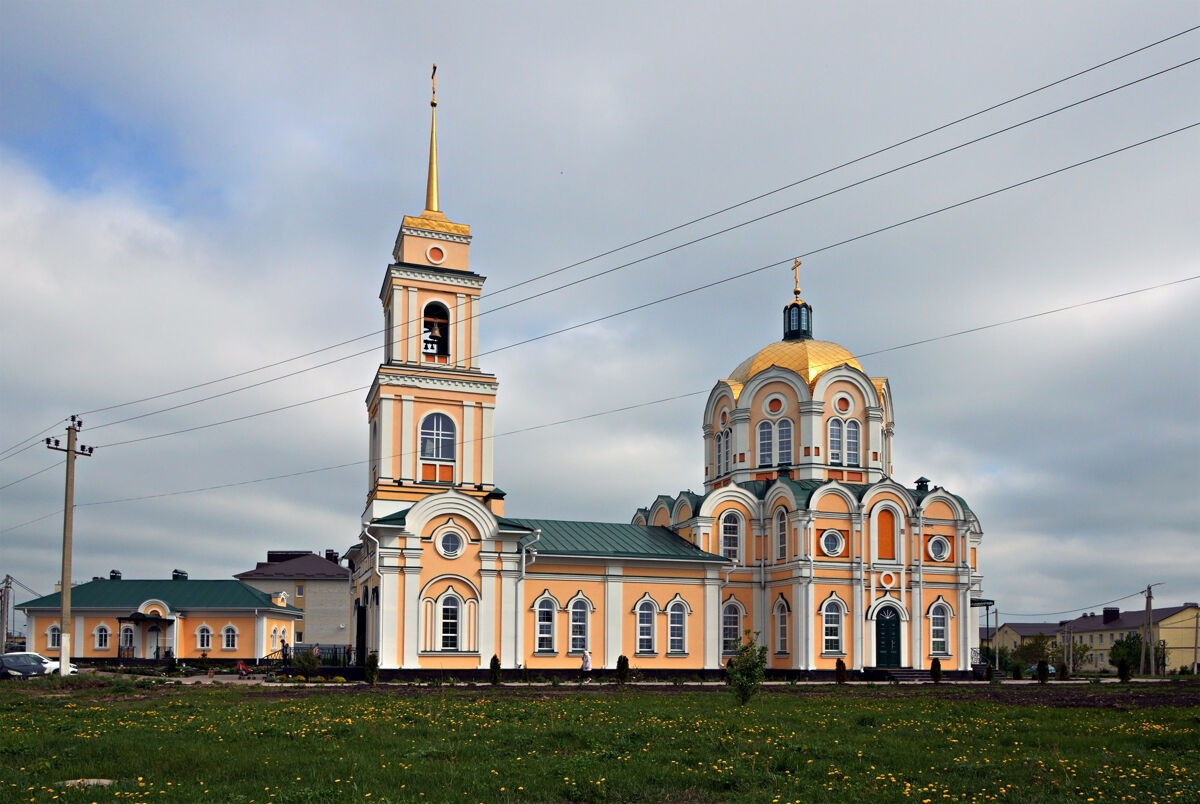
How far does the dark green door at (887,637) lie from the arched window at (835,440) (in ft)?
23.0

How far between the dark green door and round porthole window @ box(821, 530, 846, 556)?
333cm

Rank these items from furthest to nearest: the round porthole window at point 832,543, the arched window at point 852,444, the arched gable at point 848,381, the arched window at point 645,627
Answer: the arched window at point 852,444, the arched gable at point 848,381, the round porthole window at point 832,543, the arched window at point 645,627

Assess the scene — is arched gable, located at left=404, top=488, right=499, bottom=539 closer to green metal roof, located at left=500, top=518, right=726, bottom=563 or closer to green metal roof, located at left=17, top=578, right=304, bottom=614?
green metal roof, located at left=500, top=518, right=726, bottom=563

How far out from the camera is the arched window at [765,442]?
5100 cm

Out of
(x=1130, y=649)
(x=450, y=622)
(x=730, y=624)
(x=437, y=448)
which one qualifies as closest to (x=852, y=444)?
(x=730, y=624)

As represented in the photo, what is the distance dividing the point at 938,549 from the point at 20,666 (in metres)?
36.7

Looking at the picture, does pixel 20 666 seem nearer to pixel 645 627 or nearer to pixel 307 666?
pixel 307 666

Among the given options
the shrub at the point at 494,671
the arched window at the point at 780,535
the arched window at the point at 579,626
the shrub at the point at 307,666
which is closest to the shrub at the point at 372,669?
the shrub at the point at 307,666

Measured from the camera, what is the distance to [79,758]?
1407 centimetres

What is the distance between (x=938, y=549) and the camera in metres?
49.1

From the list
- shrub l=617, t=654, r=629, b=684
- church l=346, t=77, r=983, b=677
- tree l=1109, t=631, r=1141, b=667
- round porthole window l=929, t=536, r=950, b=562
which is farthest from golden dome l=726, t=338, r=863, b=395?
tree l=1109, t=631, r=1141, b=667

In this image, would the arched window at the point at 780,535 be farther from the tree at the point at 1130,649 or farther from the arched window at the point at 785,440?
the tree at the point at 1130,649

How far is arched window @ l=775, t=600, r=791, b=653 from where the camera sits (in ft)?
154

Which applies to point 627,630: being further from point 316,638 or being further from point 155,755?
point 316,638
